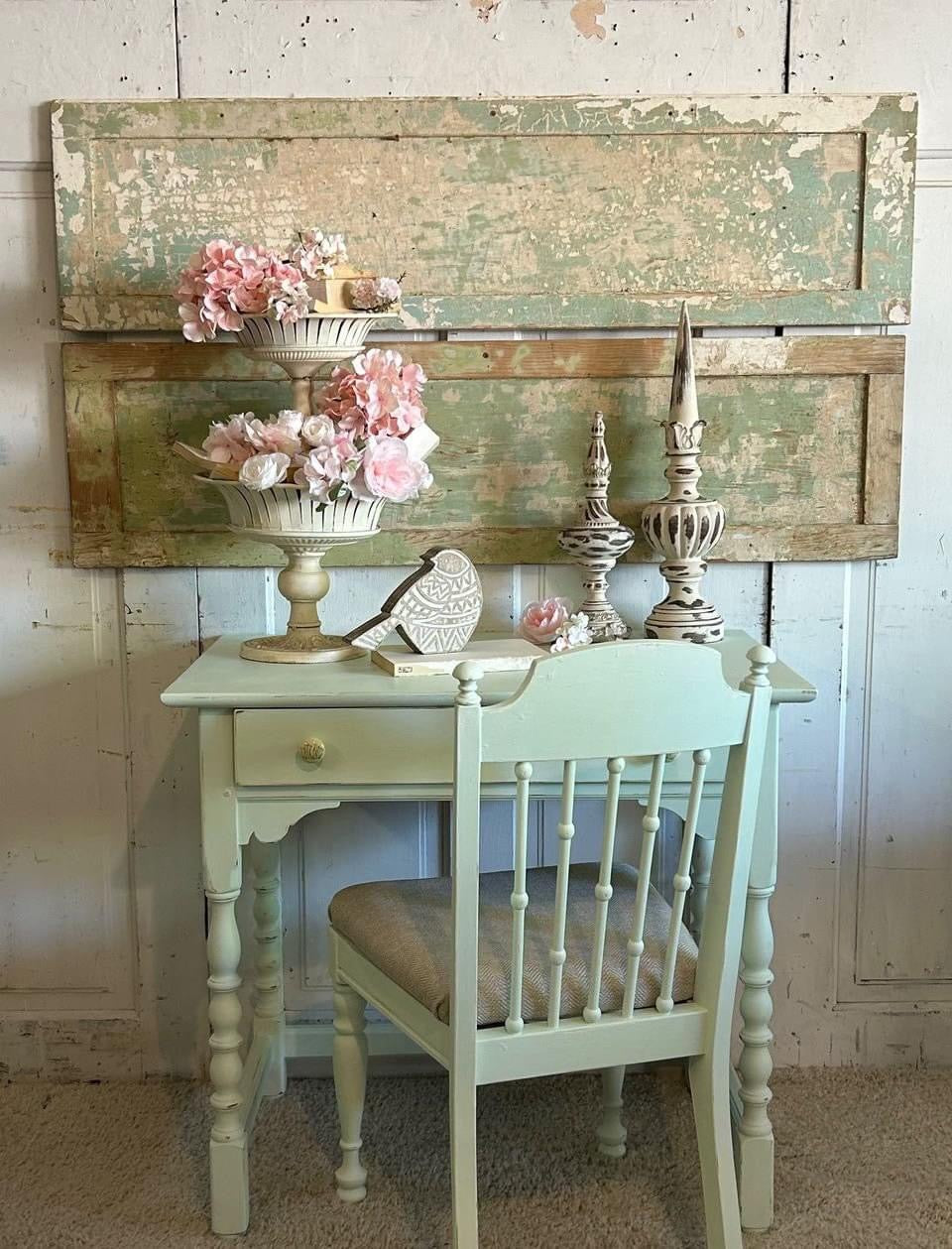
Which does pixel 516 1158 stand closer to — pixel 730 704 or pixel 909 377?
pixel 730 704

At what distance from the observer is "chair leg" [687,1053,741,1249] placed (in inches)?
72.8

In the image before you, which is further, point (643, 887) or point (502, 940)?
point (502, 940)

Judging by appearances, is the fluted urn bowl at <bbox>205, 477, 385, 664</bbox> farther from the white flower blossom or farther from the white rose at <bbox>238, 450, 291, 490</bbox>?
the white flower blossom

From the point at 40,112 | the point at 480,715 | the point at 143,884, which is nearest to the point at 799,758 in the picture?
the point at 480,715

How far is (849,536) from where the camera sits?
2.42m

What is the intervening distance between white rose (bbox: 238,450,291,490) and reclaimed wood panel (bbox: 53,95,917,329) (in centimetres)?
46

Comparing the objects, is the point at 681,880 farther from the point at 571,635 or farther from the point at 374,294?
the point at 374,294

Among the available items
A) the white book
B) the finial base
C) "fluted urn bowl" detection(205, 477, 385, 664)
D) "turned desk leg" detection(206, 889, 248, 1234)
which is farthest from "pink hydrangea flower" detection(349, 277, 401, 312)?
"turned desk leg" detection(206, 889, 248, 1234)

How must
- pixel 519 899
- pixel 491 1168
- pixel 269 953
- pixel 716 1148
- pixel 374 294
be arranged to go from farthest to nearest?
pixel 269 953, pixel 491 1168, pixel 374 294, pixel 716 1148, pixel 519 899

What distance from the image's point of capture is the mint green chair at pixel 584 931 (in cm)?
164

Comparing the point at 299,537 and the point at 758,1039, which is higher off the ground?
the point at 299,537

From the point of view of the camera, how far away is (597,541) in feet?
7.43

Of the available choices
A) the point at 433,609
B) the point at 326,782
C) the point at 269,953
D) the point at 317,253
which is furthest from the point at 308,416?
the point at 269,953

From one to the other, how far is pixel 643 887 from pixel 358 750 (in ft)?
1.64
